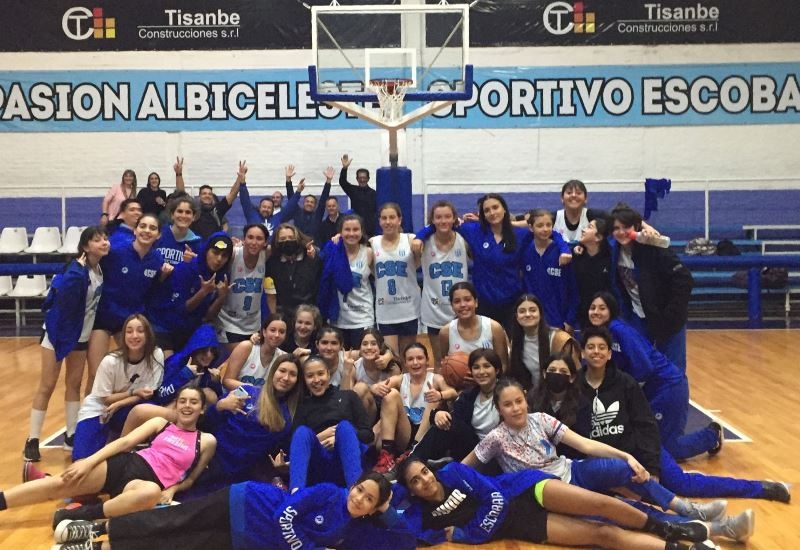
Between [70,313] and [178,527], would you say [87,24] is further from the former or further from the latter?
[178,527]

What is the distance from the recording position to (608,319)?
538cm

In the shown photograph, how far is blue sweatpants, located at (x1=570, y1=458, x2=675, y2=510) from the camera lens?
14.5ft

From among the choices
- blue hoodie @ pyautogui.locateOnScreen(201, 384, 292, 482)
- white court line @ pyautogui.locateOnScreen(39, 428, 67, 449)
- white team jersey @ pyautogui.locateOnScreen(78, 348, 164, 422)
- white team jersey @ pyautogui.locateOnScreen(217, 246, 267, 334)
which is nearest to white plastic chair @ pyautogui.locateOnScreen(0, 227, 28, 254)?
white court line @ pyautogui.locateOnScreen(39, 428, 67, 449)

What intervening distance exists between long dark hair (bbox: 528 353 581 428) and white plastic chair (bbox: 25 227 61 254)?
9.17 meters

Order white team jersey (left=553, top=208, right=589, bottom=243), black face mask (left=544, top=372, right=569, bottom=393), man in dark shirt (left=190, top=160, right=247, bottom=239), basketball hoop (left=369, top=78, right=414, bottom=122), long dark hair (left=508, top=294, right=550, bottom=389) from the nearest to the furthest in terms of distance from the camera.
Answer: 1. black face mask (left=544, top=372, right=569, bottom=393)
2. long dark hair (left=508, top=294, right=550, bottom=389)
3. white team jersey (left=553, top=208, right=589, bottom=243)
4. basketball hoop (left=369, top=78, right=414, bottom=122)
5. man in dark shirt (left=190, top=160, right=247, bottom=239)

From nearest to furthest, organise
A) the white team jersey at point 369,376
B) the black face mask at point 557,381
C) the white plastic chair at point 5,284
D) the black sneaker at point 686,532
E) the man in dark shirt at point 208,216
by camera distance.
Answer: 1. the black sneaker at point 686,532
2. the black face mask at point 557,381
3. the white team jersey at point 369,376
4. the man in dark shirt at point 208,216
5. the white plastic chair at point 5,284

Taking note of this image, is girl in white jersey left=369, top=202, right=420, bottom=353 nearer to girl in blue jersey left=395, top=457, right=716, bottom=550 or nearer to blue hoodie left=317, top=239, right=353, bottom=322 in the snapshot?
blue hoodie left=317, top=239, right=353, bottom=322

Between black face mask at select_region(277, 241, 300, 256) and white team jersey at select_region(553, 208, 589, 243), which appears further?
white team jersey at select_region(553, 208, 589, 243)

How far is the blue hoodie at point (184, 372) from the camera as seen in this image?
17.8 ft

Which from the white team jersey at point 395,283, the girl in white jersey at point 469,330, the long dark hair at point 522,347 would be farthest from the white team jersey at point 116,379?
the long dark hair at point 522,347

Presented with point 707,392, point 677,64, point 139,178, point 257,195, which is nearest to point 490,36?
point 677,64

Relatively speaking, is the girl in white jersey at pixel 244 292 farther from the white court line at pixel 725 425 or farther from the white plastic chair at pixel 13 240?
the white plastic chair at pixel 13 240

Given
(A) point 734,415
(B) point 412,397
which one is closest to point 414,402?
(B) point 412,397

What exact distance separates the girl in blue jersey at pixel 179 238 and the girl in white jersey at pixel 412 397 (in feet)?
5.80
